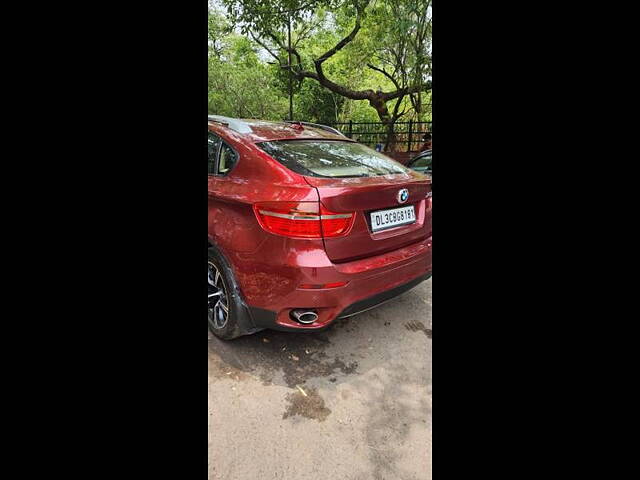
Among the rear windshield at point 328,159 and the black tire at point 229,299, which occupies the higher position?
the rear windshield at point 328,159

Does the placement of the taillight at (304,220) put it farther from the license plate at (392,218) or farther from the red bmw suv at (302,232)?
the license plate at (392,218)

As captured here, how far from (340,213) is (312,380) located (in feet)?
3.48

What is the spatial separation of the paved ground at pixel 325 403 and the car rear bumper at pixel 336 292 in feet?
1.20

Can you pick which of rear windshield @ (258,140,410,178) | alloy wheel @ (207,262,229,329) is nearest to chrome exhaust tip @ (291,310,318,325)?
alloy wheel @ (207,262,229,329)

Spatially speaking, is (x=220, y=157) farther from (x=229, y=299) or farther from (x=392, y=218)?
(x=392, y=218)

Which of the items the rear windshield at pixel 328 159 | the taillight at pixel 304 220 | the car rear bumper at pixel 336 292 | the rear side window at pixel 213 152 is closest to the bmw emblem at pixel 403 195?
the rear windshield at pixel 328 159

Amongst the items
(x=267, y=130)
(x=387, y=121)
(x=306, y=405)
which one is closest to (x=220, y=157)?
(x=267, y=130)

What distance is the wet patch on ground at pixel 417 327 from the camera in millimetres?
2825

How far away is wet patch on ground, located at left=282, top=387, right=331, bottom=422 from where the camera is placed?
200cm

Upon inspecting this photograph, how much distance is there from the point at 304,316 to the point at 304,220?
58 centimetres

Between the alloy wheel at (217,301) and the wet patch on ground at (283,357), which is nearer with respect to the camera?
the wet patch on ground at (283,357)

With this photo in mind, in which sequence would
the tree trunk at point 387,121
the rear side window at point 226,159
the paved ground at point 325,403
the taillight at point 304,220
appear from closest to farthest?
the paved ground at point 325,403 < the taillight at point 304,220 < the rear side window at point 226,159 < the tree trunk at point 387,121

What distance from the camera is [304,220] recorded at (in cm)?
197

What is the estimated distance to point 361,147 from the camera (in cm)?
299
